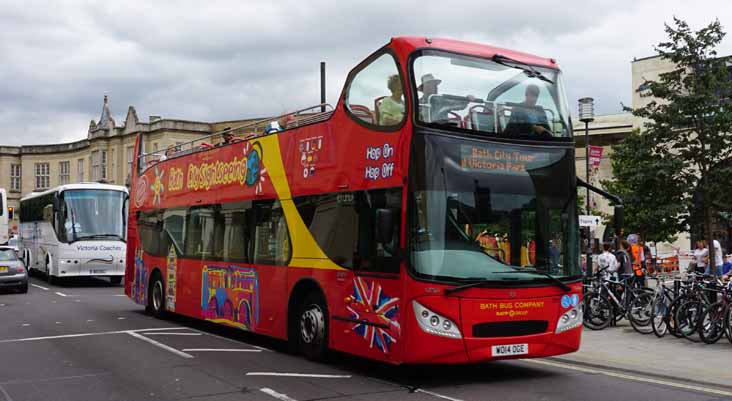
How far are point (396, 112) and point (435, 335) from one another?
254 centimetres

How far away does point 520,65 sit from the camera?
10031mm

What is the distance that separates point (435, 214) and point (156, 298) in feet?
32.8

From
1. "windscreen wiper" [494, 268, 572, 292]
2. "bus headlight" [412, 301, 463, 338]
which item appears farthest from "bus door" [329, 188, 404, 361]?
"windscreen wiper" [494, 268, 572, 292]

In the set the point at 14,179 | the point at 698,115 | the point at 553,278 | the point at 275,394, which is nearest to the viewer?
the point at 275,394

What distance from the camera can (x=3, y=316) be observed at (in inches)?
712

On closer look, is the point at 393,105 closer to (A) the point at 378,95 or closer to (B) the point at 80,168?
(A) the point at 378,95

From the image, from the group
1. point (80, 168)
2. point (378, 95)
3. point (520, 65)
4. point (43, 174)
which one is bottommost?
point (378, 95)

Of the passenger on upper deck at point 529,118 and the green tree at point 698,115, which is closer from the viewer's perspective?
the passenger on upper deck at point 529,118

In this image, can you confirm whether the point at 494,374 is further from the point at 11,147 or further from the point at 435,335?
the point at 11,147

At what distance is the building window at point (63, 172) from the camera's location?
83.1 metres

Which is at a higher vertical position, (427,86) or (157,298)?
(427,86)

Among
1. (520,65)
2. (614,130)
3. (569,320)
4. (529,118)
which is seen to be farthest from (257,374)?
(614,130)

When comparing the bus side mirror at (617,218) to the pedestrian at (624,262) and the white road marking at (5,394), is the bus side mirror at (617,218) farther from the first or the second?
the pedestrian at (624,262)

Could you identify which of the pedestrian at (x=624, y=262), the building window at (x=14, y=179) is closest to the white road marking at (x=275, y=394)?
the pedestrian at (x=624, y=262)
